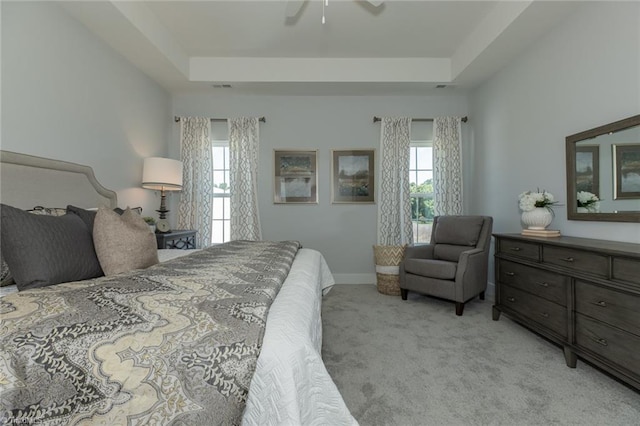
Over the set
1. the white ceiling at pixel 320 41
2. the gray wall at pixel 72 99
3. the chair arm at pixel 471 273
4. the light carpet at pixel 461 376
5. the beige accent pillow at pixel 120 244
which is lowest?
the light carpet at pixel 461 376

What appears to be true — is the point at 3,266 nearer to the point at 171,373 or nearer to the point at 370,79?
the point at 171,373

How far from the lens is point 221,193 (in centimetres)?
440

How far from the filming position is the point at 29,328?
86cm

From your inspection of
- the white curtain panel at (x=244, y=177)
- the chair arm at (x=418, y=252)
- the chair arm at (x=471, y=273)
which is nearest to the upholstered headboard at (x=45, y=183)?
the white curtain panel at (x=244, y=177)

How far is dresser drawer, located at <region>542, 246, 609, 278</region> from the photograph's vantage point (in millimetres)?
1810

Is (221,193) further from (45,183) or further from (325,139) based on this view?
(45,183)

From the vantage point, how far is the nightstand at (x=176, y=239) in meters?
3.13

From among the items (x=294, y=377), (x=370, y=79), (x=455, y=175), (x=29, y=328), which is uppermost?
(x=370, y=79)

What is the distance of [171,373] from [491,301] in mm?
3597

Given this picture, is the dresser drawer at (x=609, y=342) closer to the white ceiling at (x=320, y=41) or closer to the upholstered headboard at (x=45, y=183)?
the white ceiling at (x=320, y=41)

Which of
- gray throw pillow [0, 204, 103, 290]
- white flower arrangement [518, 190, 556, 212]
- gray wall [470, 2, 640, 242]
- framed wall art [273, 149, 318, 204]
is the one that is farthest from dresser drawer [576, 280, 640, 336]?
framed wall art [273, 149, 318, 204]

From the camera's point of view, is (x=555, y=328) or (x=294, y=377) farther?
(x=555, y=328)

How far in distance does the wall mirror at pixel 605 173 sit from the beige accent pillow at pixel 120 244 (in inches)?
121

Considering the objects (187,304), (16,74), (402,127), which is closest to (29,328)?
(187,304)
